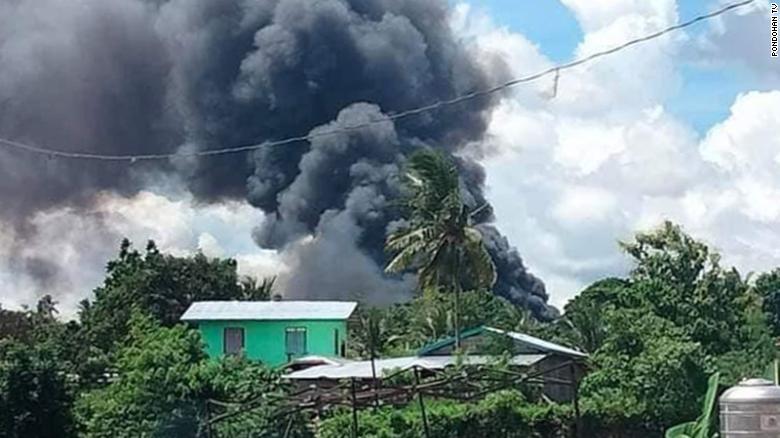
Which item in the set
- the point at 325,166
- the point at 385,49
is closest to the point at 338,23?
the point at 385,49

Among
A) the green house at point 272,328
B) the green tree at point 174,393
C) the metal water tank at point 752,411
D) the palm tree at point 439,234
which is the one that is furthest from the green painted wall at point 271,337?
the metal water tank at point 752,411

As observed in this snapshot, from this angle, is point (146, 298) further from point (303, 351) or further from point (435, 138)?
point (435, 138)

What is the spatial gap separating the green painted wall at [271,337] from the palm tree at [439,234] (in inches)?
342

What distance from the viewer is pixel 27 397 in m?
18.3

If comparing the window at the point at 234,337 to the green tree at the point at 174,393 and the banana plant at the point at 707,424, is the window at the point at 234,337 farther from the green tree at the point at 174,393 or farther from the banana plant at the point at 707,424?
the banana plant at the point at 707,424

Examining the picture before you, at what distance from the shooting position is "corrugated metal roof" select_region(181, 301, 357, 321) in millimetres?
36594

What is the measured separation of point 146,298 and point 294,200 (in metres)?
18.3

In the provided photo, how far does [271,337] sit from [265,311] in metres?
0.76

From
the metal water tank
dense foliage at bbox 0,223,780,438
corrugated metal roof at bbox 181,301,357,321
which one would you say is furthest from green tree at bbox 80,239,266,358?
the metal water tank

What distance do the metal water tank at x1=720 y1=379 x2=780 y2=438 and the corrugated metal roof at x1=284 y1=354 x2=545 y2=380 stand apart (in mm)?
17748

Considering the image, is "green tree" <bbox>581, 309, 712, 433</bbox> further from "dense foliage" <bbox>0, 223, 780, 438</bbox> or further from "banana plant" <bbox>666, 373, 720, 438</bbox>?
"banana plant" <bbox>666, 373, 720, 438</bbox>

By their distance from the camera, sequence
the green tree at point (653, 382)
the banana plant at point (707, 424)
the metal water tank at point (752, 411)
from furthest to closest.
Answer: the green tree at point (653, 382)
the banana plant at point (707, 424)
the metal water tank at point (752, 411)

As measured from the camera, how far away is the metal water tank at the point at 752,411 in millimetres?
6559

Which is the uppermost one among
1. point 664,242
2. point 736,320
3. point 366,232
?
point 366,232
